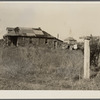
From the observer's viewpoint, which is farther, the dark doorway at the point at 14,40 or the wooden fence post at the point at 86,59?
the wooden fence post at the point at 86,59

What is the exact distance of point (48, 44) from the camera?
17.7 feet

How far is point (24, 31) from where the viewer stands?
5.36 meters

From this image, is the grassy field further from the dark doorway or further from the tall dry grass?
the dark doorway

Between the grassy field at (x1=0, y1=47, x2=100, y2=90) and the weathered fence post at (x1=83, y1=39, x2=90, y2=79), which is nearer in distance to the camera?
the grassy field at (x1=0, y1=47, x2=100, y2=90)

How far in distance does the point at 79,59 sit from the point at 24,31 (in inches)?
48.3

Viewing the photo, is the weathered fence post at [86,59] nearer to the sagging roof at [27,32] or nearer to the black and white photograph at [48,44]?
the black and white photograph at [48,44]

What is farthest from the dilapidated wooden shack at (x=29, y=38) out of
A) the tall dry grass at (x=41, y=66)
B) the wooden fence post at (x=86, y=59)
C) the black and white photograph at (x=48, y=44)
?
the wooden fence post at (x=86, y=59)

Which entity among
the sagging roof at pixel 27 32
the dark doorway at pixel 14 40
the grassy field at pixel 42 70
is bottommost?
the grassy field at pixel 42 70

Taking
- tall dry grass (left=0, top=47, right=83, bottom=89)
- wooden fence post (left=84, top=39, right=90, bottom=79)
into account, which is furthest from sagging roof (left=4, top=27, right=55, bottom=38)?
wooden fence post (left=84, top=39, right=90, bottom=79)

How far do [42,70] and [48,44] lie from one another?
0.53 m

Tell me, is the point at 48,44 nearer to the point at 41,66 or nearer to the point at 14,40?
the point at 41,66

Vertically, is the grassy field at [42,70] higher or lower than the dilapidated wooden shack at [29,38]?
lower

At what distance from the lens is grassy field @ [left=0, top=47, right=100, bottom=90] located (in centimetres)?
534

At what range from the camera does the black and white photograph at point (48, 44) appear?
5328 mm
